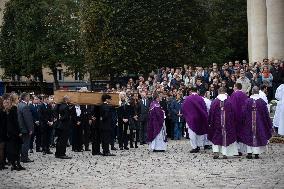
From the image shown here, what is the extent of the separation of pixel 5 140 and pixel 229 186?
8079 mm

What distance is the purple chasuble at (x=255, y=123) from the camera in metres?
20.7

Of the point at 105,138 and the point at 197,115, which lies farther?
the point at 197,115

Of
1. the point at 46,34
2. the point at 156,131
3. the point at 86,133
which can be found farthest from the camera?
the point at 46,34

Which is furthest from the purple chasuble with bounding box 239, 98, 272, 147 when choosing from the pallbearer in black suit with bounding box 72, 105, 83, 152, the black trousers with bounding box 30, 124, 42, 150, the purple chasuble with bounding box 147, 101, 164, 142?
the black trousers with bounding box 30, 124, 42, 150

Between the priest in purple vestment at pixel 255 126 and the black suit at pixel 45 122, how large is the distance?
26.9ft

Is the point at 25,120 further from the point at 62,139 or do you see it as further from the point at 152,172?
the point at 152,172

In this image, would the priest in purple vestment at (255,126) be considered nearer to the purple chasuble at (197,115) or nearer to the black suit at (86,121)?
the purple chasuble at (197,115)

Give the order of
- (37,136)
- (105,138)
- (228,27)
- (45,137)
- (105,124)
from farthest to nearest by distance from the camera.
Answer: (228,27) < (37,136) < (45,137) < (105,124) < (105,138)

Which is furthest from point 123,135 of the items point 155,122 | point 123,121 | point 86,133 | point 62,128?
point 62,128

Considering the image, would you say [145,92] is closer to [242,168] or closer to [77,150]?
[77,150]

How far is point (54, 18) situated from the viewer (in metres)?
61.3

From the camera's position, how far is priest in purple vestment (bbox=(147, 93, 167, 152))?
81.7 ft

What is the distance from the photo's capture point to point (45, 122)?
2589cm

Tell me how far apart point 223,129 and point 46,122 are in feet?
26.2
